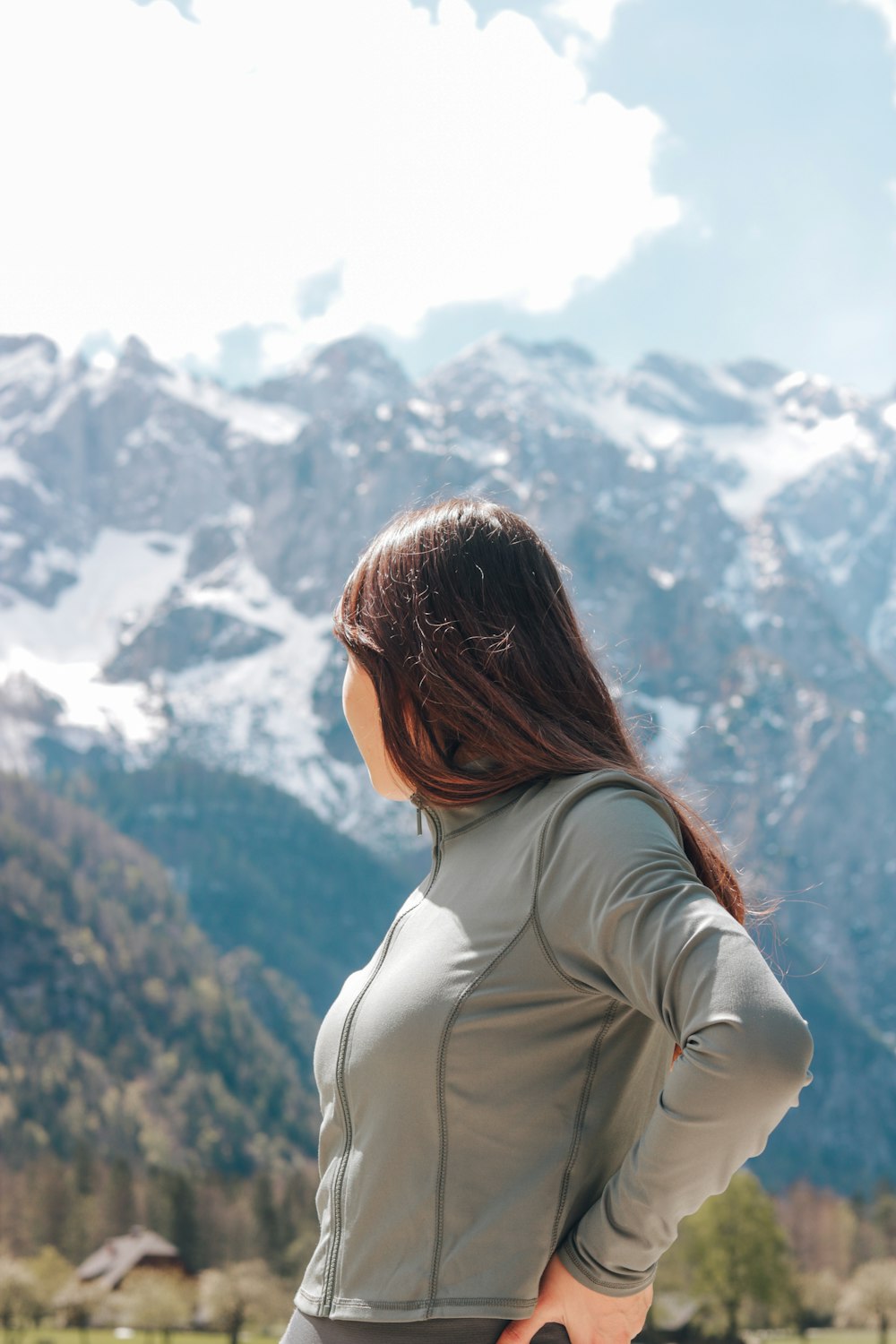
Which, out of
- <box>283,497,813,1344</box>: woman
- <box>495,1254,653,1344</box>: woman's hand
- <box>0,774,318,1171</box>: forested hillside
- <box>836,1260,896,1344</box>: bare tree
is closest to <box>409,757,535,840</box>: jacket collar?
<box>283,497,813,1344</box>: woman

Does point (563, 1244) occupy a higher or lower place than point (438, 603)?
lower

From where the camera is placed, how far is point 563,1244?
7.19 feet

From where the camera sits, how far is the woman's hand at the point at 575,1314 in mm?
2154

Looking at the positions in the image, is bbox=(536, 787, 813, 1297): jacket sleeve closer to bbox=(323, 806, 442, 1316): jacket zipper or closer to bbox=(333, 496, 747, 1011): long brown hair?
bbox=(333, 496, 747, 1011): long brown hair

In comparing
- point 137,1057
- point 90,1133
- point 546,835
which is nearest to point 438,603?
point 546,835

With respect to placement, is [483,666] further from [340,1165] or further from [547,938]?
[340,1165]

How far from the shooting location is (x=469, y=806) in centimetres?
255

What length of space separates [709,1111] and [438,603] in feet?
3.43

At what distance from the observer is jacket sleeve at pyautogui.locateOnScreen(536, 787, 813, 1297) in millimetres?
1887

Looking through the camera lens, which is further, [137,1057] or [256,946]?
[256,946]

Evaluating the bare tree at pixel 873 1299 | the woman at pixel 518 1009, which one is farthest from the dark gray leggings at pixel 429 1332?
the bare tree at pixel 873 1299

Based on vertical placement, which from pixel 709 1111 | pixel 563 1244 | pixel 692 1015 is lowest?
pixel 563 1244

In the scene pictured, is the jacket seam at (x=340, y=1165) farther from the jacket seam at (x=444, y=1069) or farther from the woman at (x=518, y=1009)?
the jacket seam at (x=444, y=1069)

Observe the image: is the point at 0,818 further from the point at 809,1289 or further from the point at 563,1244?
the point at 563,1244
